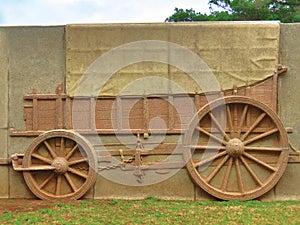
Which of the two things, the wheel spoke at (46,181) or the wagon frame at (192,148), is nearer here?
the wagon frame at (192,148)

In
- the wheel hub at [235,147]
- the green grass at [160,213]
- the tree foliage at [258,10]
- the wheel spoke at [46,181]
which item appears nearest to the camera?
the green grass at [160,213]

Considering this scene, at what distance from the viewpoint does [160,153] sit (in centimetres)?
820

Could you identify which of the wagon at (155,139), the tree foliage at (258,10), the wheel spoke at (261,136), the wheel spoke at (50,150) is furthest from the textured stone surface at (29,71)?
the tree foliage at (258,10)

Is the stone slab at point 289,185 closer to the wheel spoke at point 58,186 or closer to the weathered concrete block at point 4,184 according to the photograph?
the wheel spoke at point 58,186

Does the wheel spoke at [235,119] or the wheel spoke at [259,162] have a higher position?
the wheel spoke at [235,119]

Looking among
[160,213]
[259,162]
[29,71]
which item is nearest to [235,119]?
[259,162]

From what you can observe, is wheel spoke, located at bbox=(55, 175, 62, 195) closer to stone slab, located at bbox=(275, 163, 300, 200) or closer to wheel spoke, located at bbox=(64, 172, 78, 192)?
wheel spoke, located at bbox=(64, 172, 78, 192)

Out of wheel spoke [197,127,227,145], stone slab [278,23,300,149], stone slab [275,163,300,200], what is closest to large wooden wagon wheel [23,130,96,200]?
wheel spoke [197,127,227,145]

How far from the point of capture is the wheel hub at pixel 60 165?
26.7 feet

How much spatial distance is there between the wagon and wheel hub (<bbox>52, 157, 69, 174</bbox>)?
0.05 ft

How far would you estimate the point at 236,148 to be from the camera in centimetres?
805

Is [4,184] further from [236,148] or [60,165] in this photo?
[236,148]

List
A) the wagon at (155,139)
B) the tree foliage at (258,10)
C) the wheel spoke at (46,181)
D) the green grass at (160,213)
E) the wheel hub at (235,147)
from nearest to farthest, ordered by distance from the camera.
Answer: the green grass at (160,213) < the wheel hub at (235,147) < the wagon at (155,139) < the wheel spoke at (46,181) < the tree foliage at (258,10)

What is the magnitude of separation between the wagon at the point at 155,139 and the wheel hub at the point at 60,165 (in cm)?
2
